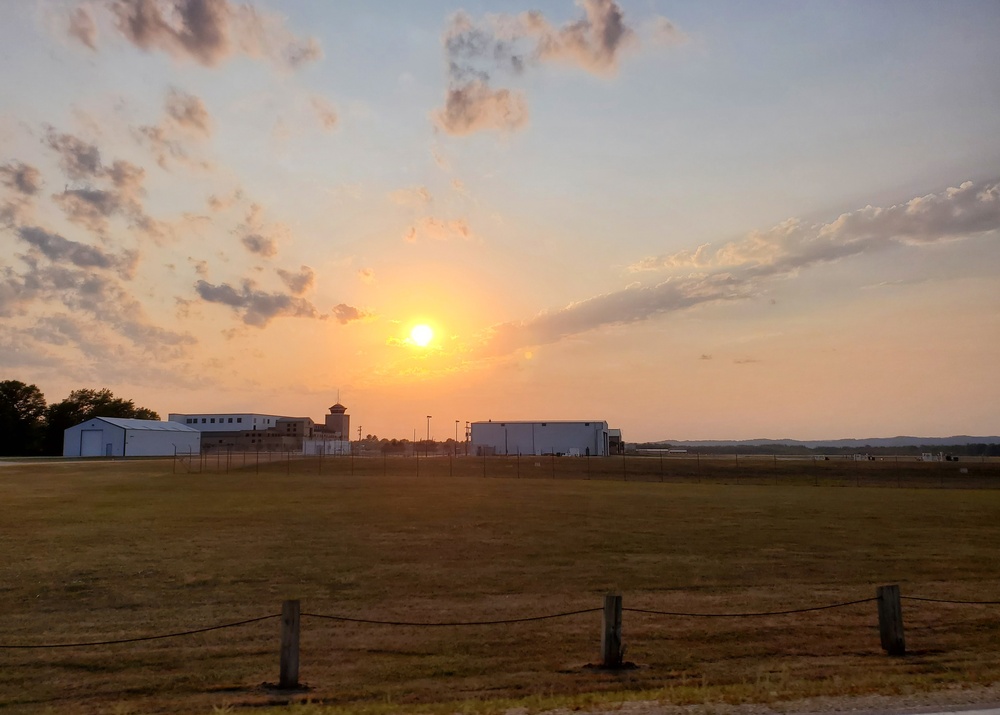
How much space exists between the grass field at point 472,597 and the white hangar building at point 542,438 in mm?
92338

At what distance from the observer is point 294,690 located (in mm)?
11047

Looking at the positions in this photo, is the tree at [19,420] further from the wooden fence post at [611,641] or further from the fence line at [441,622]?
the wooden fence post at [611,641]

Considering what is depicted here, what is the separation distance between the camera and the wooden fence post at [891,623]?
1253 cm

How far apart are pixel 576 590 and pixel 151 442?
11815 centimetres

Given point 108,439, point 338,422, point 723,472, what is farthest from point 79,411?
point 723,472

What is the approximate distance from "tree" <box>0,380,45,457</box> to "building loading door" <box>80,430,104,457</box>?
1894 cm

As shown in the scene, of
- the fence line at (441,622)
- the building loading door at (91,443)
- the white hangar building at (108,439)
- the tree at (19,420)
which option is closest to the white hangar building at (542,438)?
the white hangar building at (108,439)

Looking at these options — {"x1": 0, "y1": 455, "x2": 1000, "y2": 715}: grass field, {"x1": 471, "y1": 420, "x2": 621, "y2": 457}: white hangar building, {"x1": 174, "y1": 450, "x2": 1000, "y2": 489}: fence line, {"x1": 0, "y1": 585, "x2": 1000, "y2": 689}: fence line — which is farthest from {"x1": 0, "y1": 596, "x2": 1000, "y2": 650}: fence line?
{"x1": 471, "y1": 420, "x2": 621, "y2": 457}: white hangar building

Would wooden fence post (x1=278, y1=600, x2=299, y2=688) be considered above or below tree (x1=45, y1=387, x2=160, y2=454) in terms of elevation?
below

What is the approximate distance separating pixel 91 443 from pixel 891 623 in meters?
124

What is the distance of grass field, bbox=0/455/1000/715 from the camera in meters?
11.3

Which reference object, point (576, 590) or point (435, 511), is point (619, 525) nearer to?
point (435, 511)

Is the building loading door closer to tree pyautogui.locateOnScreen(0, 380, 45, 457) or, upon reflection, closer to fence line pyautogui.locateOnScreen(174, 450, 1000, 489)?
tree pyautogui.locateOnScreen(0, 380, 45, 457)

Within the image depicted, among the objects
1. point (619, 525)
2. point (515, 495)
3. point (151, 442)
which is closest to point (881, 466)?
point (515, 495)
